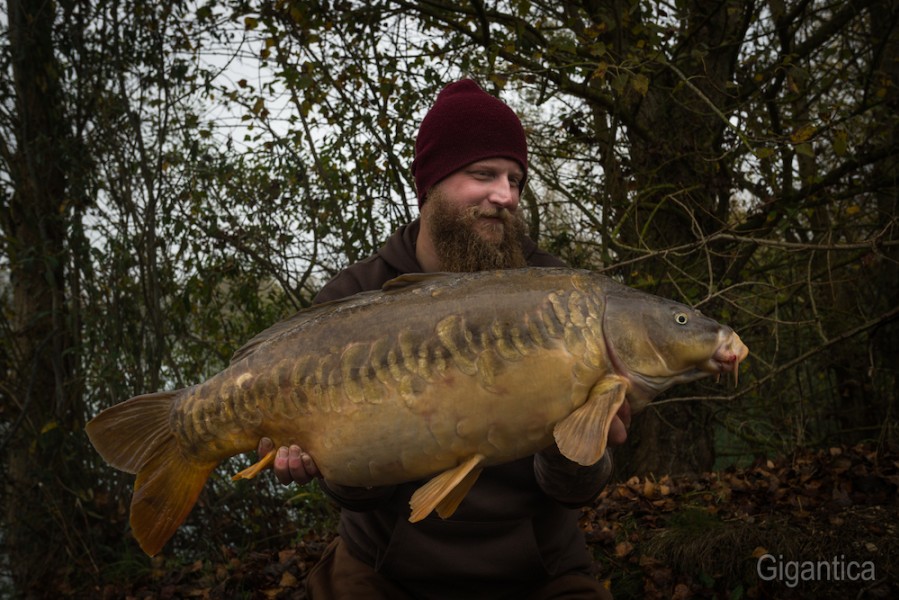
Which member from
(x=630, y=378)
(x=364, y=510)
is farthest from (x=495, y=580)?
(x=630, y=378)

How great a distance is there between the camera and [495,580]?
2006mm

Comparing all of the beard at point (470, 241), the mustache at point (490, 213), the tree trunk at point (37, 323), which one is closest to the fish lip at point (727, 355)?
the beard at point (470, 241)

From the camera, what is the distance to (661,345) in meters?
1.52

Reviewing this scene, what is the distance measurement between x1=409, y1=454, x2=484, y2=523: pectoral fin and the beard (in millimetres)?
777

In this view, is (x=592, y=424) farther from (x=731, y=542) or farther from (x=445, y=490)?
(x=731, y=542)

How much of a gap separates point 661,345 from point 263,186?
11.6 ft

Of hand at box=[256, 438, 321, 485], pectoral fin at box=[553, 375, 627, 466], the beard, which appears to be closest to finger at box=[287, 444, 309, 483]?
hand at box=[256, 438, 321, 485]

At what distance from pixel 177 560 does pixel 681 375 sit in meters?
3.37

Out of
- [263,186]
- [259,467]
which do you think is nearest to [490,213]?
[259,467]

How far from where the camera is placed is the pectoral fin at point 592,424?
1.42m

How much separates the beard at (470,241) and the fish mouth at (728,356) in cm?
78

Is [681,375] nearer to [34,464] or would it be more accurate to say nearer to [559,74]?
[559,74]

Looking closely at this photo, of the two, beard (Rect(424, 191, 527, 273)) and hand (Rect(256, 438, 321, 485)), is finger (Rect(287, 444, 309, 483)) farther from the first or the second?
beard (Rect(424, 191, 527, 273))

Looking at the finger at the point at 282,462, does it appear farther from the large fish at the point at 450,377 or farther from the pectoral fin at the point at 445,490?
the pectoral fin at the point at 445,490
